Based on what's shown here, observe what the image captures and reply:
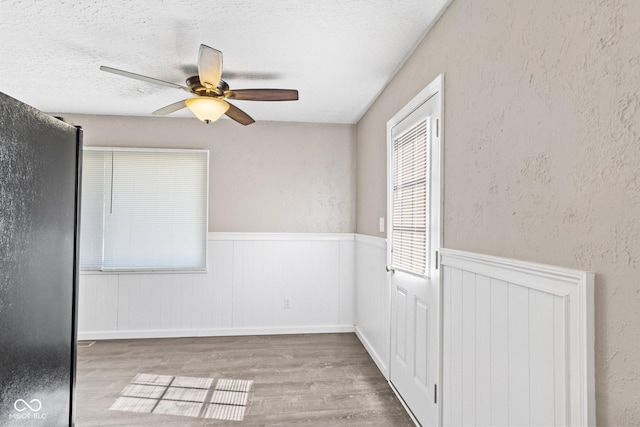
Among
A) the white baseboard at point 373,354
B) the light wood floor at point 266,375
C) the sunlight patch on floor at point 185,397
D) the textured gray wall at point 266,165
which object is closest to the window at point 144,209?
the textured gray wall at point 266,165

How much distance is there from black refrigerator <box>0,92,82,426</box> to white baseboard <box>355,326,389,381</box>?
8.42 ft

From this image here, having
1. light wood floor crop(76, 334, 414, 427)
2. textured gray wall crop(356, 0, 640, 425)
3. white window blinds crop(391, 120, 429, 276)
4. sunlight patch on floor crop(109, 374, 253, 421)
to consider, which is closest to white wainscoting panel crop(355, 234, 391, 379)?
light wood floor crop(76, 334, 414, 427)

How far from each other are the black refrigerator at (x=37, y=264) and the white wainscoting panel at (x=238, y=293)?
132 inches

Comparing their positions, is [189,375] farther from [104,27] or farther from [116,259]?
[104,27]

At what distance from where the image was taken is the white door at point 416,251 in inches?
83.9

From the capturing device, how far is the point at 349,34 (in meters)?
2.29

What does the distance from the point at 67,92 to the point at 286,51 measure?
217cm

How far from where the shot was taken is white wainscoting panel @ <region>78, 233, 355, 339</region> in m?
4.01

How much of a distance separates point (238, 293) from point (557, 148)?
11.8ft

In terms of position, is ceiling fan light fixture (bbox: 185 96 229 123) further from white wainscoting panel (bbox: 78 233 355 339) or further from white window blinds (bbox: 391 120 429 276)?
white wainscoting panel (bbox: 78 233 355 339)

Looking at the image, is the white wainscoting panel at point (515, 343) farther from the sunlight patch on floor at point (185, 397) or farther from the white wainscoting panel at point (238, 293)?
the white wainscoting panel at point (238, 293)

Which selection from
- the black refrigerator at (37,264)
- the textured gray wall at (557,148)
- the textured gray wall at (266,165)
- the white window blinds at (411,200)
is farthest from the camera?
the textured gray wall at (266,165)

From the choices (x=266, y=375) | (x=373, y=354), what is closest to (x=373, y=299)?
(x=373, y=354)

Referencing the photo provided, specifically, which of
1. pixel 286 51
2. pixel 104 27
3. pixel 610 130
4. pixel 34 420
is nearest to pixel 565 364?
pixel 610 130
